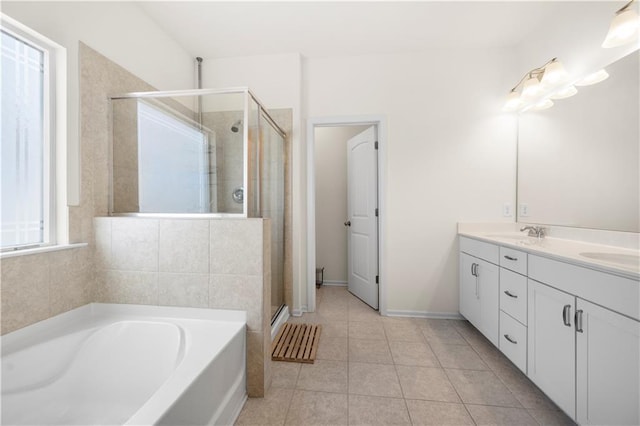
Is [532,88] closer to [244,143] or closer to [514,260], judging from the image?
[514,260]

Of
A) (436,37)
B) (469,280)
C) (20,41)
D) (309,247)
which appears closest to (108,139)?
(20,41)

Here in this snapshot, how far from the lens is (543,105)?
6.44 ft

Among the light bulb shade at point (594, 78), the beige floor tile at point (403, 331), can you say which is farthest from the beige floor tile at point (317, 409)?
the light bulb shade at point (594, 78)

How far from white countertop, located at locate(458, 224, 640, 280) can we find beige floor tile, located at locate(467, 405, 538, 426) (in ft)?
2.75

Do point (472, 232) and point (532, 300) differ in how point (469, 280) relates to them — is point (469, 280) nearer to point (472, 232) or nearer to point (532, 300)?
point (472, 232)

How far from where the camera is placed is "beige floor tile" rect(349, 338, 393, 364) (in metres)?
1.71

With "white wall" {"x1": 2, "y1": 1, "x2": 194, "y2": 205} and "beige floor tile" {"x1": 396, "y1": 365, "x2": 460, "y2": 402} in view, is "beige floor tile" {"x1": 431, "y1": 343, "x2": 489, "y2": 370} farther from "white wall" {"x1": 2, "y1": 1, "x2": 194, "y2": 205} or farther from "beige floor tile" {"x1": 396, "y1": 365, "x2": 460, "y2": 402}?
"white wall" {"x1": 2, "y1": 1, "x2": 194, "y2": 205}

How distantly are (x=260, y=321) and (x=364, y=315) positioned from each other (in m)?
1.42

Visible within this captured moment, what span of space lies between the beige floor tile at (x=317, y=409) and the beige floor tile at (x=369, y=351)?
0.39m

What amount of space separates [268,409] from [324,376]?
40cm

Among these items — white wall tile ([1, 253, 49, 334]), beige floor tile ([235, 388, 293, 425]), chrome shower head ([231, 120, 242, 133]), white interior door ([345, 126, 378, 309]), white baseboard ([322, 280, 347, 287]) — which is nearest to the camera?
white wall tile ([1, 253, 49, 334])

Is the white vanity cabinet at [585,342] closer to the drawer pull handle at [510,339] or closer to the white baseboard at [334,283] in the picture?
the drawer pull handle at [510,339]

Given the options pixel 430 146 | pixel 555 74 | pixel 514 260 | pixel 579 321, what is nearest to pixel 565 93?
pixel 555 74

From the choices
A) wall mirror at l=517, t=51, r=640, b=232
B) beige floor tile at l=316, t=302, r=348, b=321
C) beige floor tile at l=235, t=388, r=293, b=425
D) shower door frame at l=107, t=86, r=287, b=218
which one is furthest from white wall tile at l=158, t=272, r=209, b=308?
wall mirror at l=517, t=51, r=640, b=232
